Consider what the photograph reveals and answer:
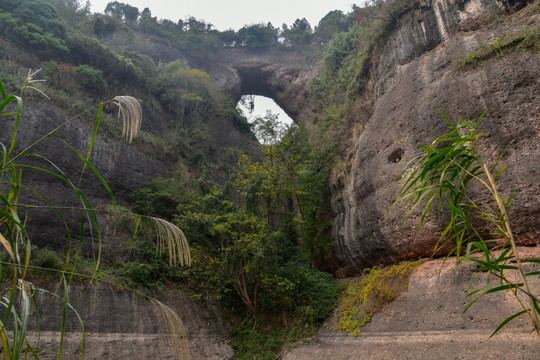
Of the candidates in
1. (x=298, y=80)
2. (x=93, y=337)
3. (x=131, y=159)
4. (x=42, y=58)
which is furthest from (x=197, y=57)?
(x=93, y=337)

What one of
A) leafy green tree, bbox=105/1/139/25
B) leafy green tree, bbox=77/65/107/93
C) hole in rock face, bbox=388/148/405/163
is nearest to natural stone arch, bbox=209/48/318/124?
leafy green tree, bbox=105/1/139/25

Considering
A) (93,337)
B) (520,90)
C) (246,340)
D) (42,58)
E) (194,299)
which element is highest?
(42,58)

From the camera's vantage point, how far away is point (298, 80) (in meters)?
27.9

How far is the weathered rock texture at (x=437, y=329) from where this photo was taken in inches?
217

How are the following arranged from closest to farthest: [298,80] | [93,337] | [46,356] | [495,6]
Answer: [46,356]
[93,337]
[495,6]
[298,80]

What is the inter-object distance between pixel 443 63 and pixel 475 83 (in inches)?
58.5

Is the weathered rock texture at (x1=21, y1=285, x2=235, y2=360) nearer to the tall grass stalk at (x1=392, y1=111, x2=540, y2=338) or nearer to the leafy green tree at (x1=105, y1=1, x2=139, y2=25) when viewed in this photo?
the tall grass stalk at (x1=392, y1=111, x2=540, y2=338)

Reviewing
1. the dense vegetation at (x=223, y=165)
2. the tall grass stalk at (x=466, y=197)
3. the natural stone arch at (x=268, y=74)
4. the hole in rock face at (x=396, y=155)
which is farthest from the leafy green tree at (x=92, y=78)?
the tall grass stalk at (x=466, y=197)

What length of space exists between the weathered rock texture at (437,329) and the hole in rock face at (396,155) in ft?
9.87

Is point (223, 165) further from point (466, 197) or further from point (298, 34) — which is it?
point (466, 197)

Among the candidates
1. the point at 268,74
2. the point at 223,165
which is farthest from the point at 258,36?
the point at 223,165

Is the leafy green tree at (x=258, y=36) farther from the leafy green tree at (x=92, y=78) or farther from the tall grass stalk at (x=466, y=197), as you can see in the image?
the tall grass stalk at (x=466, y=197)

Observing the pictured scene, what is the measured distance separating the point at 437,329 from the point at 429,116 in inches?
214

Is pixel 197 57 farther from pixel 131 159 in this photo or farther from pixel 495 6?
pixel 495 6
